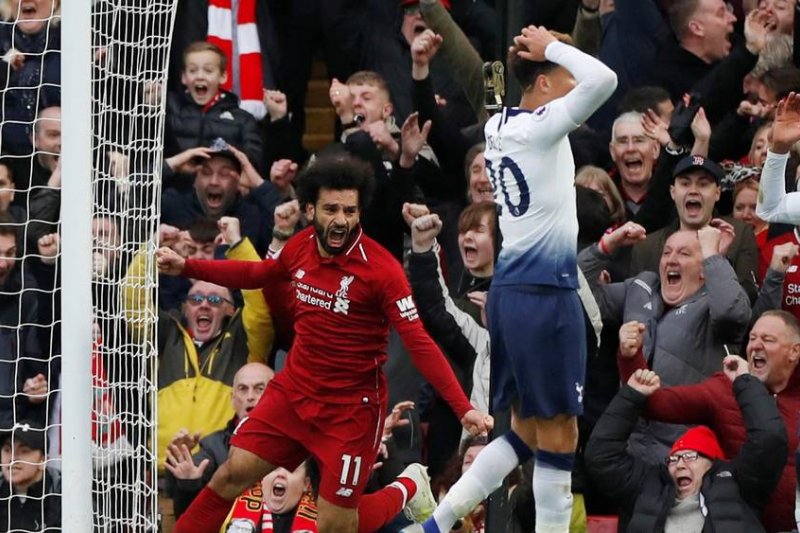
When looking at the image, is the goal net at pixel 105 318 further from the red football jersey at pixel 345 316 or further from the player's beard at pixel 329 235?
the player's beard at pixel 329 235

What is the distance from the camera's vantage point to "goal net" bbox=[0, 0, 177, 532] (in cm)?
927

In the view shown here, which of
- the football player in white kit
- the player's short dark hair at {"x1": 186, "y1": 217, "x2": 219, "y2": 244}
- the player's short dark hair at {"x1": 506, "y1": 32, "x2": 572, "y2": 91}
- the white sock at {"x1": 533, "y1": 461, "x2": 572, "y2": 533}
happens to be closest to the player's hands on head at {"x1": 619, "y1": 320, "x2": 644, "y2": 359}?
the football player in white kit

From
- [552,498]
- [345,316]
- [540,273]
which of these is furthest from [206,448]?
[540,273]

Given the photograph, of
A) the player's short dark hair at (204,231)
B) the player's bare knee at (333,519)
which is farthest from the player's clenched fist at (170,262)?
the player's short dark hair at (204,231)

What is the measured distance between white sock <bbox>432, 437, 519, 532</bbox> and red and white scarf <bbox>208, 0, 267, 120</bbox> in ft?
15.4

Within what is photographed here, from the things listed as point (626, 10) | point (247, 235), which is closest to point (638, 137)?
point (626, 10)

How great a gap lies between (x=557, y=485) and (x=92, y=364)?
2387 mm

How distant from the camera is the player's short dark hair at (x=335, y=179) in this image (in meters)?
8.96

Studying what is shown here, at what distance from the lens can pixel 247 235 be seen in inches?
472

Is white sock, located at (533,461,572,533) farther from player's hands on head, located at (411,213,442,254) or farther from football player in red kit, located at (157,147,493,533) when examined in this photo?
player's hands on head, located at (411,213,442,254)

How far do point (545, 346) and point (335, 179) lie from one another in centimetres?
134

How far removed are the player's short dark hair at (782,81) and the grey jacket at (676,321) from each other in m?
1.39

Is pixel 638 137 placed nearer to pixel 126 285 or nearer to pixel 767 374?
pixel 767 374

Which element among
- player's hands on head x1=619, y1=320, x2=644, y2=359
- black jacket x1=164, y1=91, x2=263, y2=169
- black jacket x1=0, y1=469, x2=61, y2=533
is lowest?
black jacket x1=0, y1=469, x2=61, y2=533
